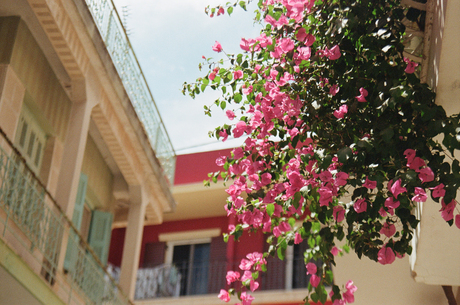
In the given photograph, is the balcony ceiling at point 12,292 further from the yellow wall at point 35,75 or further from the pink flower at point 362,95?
the pink flower at point 362,95

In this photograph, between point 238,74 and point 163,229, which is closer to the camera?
point 238,74

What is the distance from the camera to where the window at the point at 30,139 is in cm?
855

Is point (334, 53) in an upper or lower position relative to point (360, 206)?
upper

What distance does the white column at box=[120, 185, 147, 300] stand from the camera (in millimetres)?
10844

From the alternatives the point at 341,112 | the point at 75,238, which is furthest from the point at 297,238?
the point at 75,238

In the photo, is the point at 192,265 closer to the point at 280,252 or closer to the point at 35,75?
the point at 35,75

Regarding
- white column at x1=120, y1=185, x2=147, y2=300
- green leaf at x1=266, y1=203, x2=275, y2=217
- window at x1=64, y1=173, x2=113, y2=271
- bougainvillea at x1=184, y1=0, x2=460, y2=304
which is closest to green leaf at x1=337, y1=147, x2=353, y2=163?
bougainvillea at x1=184, y1=0, x2=460, y2=304

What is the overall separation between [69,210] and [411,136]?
19.7 feet

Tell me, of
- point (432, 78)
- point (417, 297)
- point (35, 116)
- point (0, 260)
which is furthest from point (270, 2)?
point (35, 116)

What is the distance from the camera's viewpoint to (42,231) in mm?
7793

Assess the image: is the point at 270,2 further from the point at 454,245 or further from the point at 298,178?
the point at 454,245

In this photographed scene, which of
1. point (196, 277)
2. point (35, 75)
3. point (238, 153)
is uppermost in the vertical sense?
point (35, 75)

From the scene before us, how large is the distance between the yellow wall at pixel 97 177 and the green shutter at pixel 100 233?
29 centimetres

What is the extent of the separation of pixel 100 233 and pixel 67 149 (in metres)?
2.81
